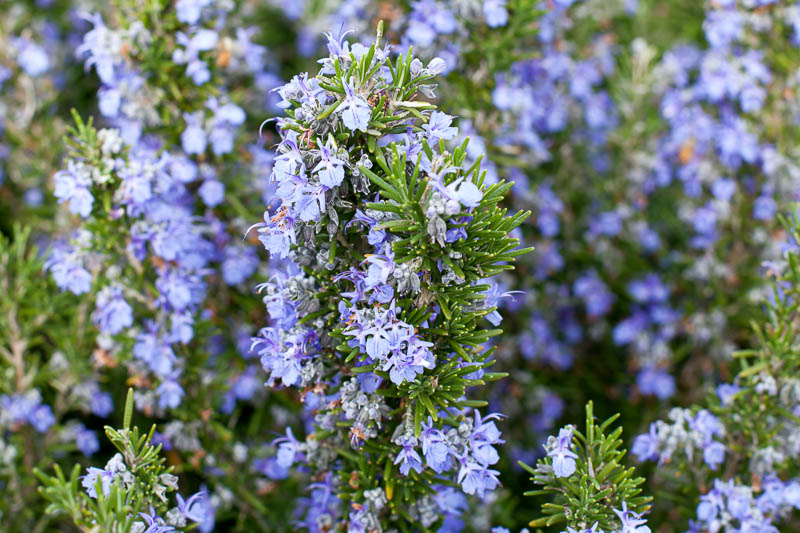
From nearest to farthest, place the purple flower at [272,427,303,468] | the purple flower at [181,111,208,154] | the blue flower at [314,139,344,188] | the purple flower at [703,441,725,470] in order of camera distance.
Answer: the blue flower at [314,139,344,188] → the purple flower at [272,427,303,468] → the purple flower at [703,441,725,470] → the purple flower at [181,111,208,154]

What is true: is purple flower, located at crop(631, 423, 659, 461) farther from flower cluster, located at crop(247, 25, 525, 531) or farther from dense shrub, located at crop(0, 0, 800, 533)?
flower cluster, located at crop(247, 25, 525, 531)

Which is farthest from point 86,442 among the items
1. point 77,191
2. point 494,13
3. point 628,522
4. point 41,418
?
point 494,13

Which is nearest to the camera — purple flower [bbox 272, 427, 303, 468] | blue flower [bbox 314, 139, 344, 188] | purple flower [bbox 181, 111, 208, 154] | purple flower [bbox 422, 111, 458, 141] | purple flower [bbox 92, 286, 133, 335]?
blue flower [bbox 314, 139, 344, 188]

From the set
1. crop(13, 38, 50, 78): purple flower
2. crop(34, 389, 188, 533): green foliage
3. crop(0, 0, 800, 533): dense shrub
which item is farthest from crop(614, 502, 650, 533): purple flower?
crop(13, 38, 50, 78): purple flower

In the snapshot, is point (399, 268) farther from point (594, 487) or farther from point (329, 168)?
point (594, 487)

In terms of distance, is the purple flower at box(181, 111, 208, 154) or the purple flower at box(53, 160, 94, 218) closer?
the purple flower at box(53, 160, 94, 218)

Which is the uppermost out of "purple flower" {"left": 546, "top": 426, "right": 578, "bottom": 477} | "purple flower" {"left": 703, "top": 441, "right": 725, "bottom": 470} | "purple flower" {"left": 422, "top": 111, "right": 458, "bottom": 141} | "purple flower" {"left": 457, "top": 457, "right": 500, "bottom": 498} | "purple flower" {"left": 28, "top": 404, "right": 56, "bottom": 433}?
"purple flower" {"left": 422, "top": 111, "right": 458, "bottom": 141}

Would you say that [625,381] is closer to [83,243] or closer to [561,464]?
[561,464]

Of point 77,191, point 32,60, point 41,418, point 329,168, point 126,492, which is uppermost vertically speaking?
point 32,60
